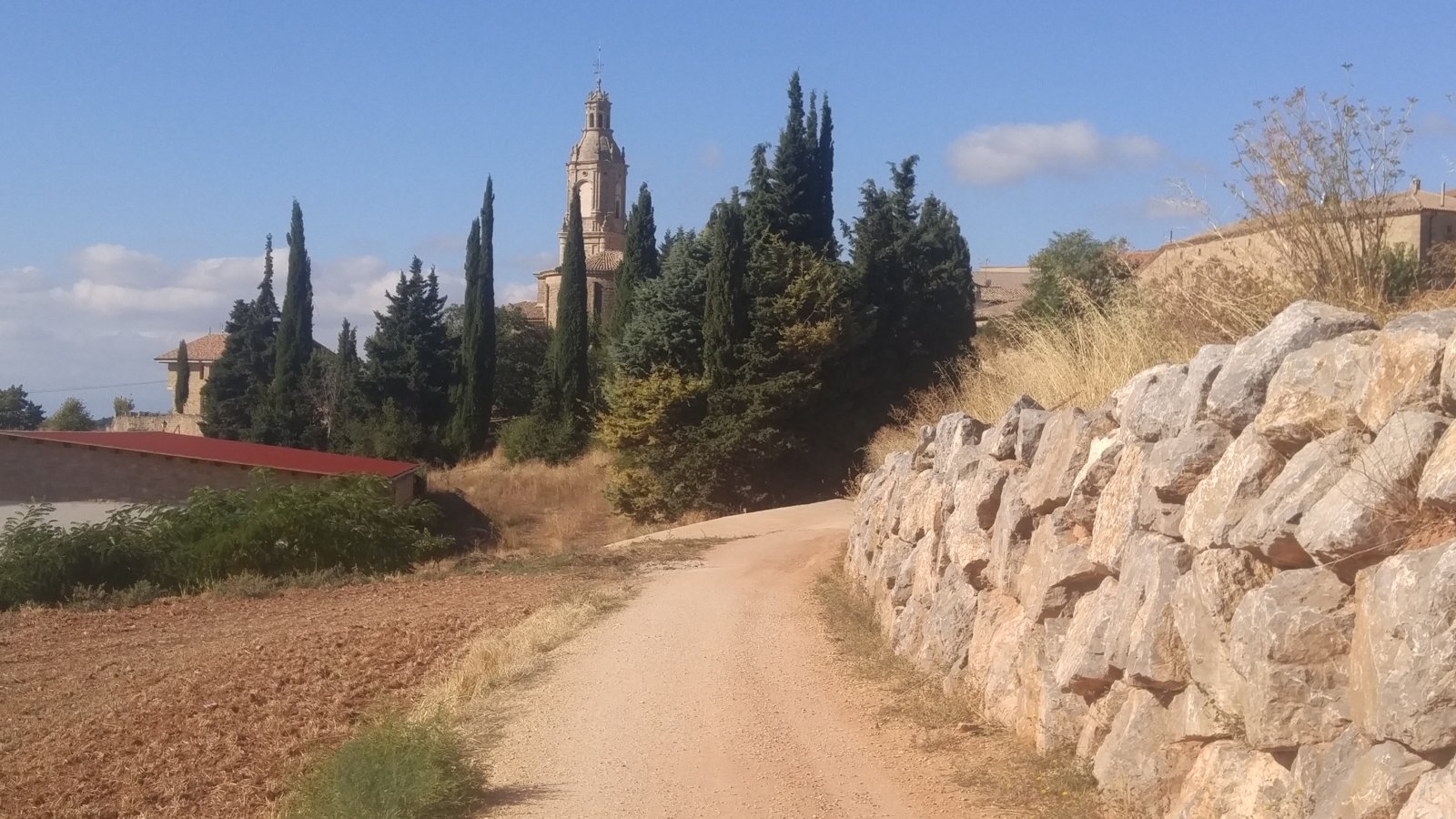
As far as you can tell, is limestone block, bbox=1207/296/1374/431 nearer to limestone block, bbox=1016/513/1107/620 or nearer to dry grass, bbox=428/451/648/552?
limestone block, bbox=1016/513/1107/620

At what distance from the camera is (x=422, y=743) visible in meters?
8.01

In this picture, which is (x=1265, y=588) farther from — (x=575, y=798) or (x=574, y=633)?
(x=574, y=633)

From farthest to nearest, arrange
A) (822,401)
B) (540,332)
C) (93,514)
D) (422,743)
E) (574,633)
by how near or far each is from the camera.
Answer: (540,332), (822,401), (93,514), (574,633), (422,743)

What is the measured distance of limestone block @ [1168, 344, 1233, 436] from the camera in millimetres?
6090

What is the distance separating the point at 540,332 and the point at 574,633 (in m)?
49.1

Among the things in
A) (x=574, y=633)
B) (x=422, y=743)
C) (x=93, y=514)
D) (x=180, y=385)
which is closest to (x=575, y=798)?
(x=422, y=743)

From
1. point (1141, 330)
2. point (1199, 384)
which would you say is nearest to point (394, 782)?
point (1199, 384)

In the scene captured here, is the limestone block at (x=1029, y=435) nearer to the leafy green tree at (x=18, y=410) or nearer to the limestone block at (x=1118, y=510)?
the limestone block at (x=1118, y=510)

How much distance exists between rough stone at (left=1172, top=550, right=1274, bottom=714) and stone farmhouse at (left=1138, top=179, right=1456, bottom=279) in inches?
146

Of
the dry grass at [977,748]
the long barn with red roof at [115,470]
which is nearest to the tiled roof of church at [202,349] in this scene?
the long barn with red roof at [115,470]

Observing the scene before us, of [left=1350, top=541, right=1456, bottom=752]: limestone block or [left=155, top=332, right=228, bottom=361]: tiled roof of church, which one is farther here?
[left=155, top=332, right=228, bottom=361]: tiled roof of church

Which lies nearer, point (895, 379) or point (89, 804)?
point (89, 804)

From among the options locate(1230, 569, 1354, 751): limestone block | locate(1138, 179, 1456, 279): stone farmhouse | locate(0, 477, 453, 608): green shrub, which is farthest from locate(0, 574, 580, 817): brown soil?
locate(1138, 179, 1456, 279): stone farmhouse

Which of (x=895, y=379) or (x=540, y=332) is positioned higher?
(x=540, y=332)
